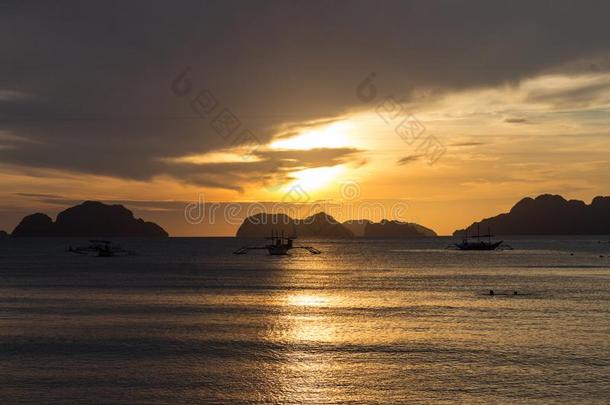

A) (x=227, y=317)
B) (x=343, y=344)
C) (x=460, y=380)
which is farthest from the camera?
(x=227, y=317)

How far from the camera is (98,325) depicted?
6341 centimetres

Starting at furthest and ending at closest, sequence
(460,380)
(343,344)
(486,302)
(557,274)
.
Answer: (557,274) < (486,302) < (343,344) < (460,380)

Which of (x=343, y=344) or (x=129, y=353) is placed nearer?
(x=129, y=353)

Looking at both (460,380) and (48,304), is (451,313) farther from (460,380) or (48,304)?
(48,304)

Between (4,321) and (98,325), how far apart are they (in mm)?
10790

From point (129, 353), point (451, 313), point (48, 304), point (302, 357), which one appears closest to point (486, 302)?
point (451, 313)

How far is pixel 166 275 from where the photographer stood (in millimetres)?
144250

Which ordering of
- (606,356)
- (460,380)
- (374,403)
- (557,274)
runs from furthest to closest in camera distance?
(557,274), (606,356), (460,380), (374,403)

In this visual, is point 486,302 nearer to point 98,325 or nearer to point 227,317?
point 227,317

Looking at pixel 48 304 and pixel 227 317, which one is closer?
pixel 227 317

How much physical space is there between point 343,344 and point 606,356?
1948 cm

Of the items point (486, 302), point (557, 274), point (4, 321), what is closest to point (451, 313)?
point (486, 302)

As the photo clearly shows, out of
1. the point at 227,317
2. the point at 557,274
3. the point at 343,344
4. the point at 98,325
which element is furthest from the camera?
the point at 557,274

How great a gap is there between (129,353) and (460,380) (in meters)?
24.5
